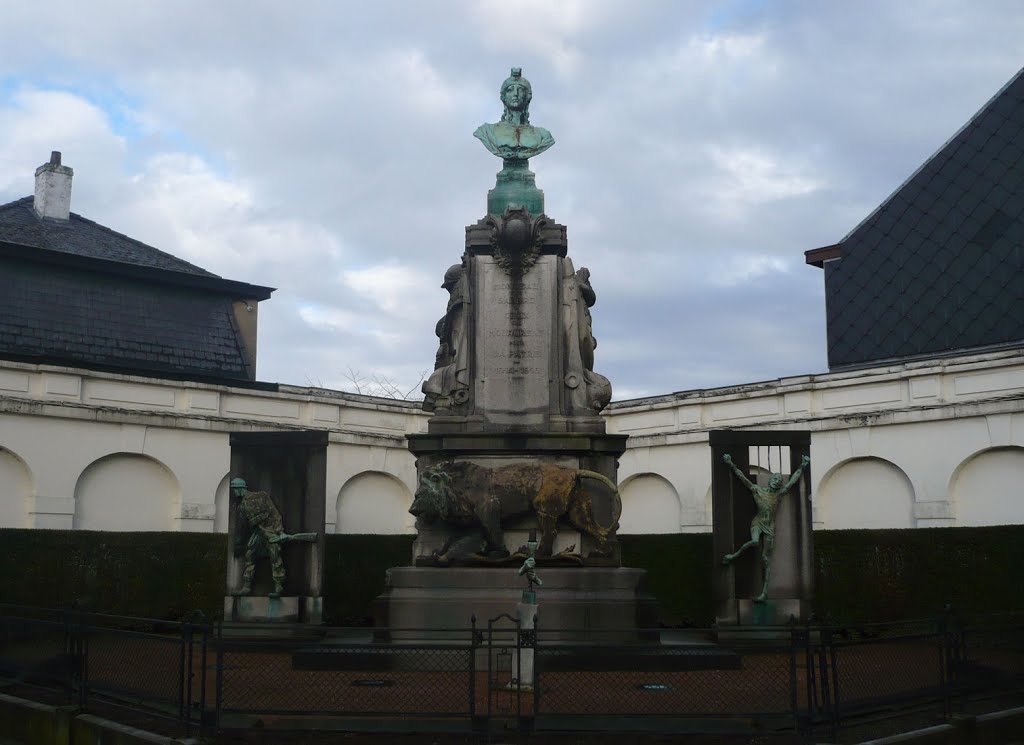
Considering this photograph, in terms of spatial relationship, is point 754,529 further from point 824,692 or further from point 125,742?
point 125,742

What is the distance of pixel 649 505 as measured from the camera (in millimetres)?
32656

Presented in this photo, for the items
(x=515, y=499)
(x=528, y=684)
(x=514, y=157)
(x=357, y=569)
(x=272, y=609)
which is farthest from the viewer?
(x=357, y=569)

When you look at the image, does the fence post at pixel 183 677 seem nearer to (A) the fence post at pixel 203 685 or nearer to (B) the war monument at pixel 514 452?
(A) the fence post at pixel 203 685

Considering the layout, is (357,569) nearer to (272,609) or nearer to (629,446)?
(272,609)

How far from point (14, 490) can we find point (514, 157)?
1587 centimetres

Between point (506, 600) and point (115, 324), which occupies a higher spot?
point (115, 324)

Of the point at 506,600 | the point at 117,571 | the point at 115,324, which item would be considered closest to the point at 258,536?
the point at 506,600

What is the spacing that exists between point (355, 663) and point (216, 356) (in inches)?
826

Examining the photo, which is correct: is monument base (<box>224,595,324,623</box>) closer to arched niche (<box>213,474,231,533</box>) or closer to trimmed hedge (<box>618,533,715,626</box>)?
trimmed hedge (<box>618,533,715,626</box>)

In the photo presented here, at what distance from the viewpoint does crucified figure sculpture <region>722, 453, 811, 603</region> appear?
15.3 metres

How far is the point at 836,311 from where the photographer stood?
34.9 metres

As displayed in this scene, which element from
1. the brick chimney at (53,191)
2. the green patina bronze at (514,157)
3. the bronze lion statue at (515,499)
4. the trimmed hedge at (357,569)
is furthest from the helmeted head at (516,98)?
the brick chimney at (53,191)

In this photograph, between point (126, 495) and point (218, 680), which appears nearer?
point (218, 680)

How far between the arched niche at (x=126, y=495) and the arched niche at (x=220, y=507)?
102cm
